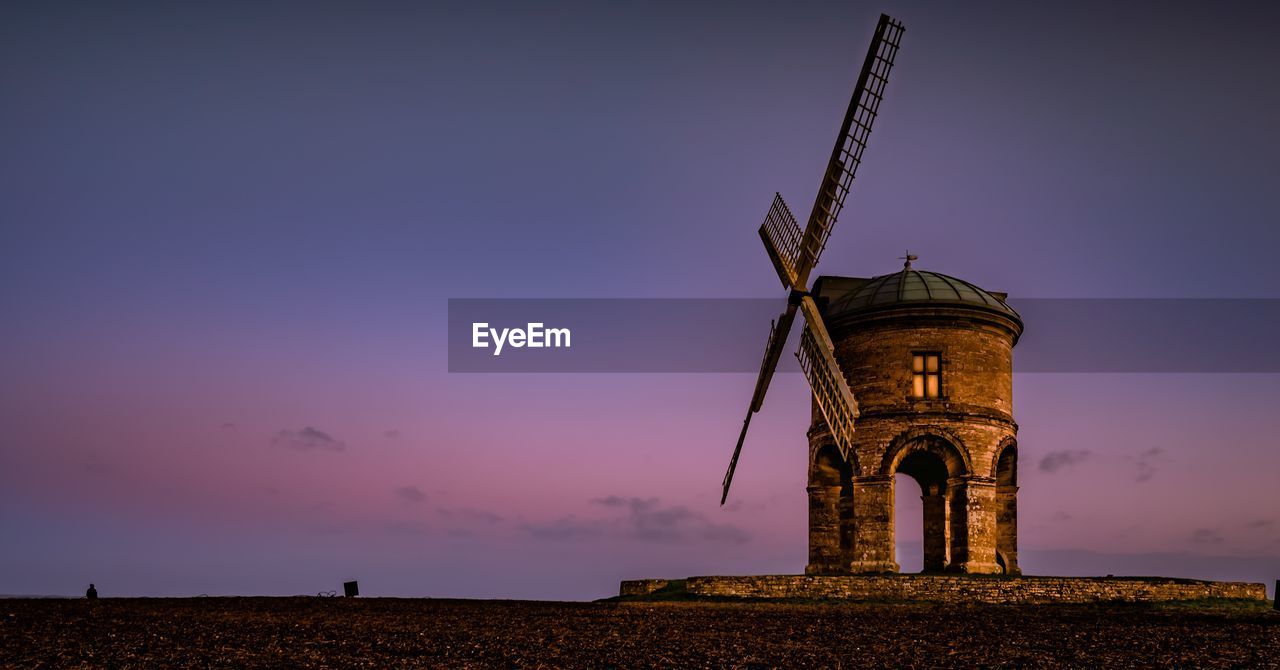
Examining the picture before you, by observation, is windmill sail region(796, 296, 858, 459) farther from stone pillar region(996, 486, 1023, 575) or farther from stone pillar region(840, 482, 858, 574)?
stone pillar region(996, 486, 1023, 575)

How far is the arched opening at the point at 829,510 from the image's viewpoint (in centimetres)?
3578

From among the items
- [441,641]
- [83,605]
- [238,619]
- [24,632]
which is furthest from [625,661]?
[83,605]

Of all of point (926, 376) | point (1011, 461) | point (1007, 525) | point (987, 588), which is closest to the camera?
point (987, 588)

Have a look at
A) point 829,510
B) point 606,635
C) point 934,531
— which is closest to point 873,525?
point 829,510

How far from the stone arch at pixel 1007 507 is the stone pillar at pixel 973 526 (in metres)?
1.33

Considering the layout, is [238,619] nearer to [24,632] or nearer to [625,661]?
[24,632]

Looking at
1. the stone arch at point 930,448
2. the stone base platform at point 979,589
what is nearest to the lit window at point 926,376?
the stone arch at point 930,448

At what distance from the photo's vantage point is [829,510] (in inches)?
1423

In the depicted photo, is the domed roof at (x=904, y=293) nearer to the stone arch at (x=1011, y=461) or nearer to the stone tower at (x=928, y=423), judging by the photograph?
the stone tower at (x=928, y=423)

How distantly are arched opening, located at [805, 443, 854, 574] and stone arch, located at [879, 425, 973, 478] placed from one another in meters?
1.64

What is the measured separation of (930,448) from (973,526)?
2.63 m

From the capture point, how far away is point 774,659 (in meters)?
17.5

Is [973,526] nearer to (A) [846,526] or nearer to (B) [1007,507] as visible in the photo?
(B) [1007,507]

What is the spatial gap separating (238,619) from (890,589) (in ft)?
54.3
